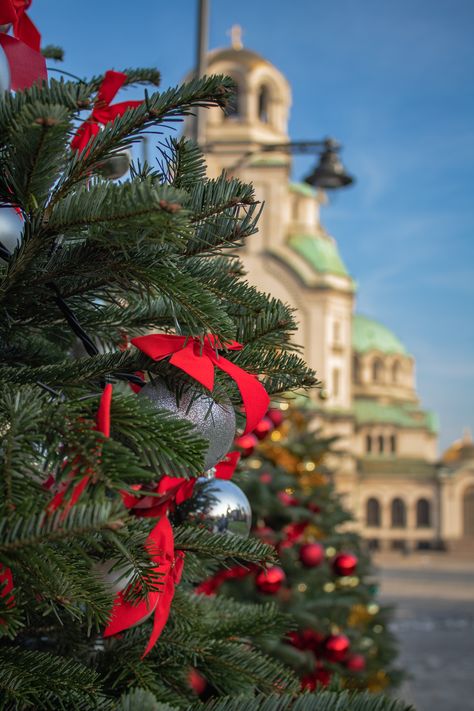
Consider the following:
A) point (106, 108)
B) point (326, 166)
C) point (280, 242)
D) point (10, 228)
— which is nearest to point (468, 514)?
point (280, 242)

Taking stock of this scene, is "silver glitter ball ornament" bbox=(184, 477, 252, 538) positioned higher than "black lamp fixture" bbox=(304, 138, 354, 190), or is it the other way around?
"black lamp fixture" bbox=(304, 138, 354, 190)

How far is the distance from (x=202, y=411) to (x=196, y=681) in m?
0.77

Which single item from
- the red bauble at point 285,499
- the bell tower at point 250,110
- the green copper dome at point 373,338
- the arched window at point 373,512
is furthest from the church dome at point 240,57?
the red bauble at point 285,499

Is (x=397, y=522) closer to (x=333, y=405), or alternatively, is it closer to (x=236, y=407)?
(x=333, y=405)

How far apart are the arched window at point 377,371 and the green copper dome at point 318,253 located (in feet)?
45.8

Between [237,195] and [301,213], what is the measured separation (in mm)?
46989

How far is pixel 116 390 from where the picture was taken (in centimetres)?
116

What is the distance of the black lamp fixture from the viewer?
9352 mm

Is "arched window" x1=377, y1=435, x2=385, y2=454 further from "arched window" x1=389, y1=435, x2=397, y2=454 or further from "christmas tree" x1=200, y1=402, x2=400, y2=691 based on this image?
"christmas tree" x1=200, y1=402, x2=400, y2=691

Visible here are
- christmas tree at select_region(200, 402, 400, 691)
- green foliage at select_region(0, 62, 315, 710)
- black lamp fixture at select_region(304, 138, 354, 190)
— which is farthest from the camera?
black lamp fixture at select_region(304, 138, 354, 190)

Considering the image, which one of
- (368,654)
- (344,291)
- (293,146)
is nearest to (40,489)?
(368,654)

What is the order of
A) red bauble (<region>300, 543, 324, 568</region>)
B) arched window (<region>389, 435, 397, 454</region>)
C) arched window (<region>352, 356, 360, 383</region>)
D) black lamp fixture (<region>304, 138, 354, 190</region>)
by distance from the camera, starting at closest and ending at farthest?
red bauble (<region>300, 543, 324, 568</region>) → black lamp fixture (<region>304, 138, 354, 190</region>) → arched window (<region>389, 435, 397, 454</region>) → arched window (<region>352, 356, 360, 383</region>)

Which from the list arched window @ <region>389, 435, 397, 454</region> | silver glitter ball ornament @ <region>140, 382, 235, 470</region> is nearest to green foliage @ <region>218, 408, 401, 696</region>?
silver glitter ball ornament @ <region>140, 382, 235, 470</region>

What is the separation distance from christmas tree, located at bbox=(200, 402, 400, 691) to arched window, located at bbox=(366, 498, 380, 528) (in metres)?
45.4
